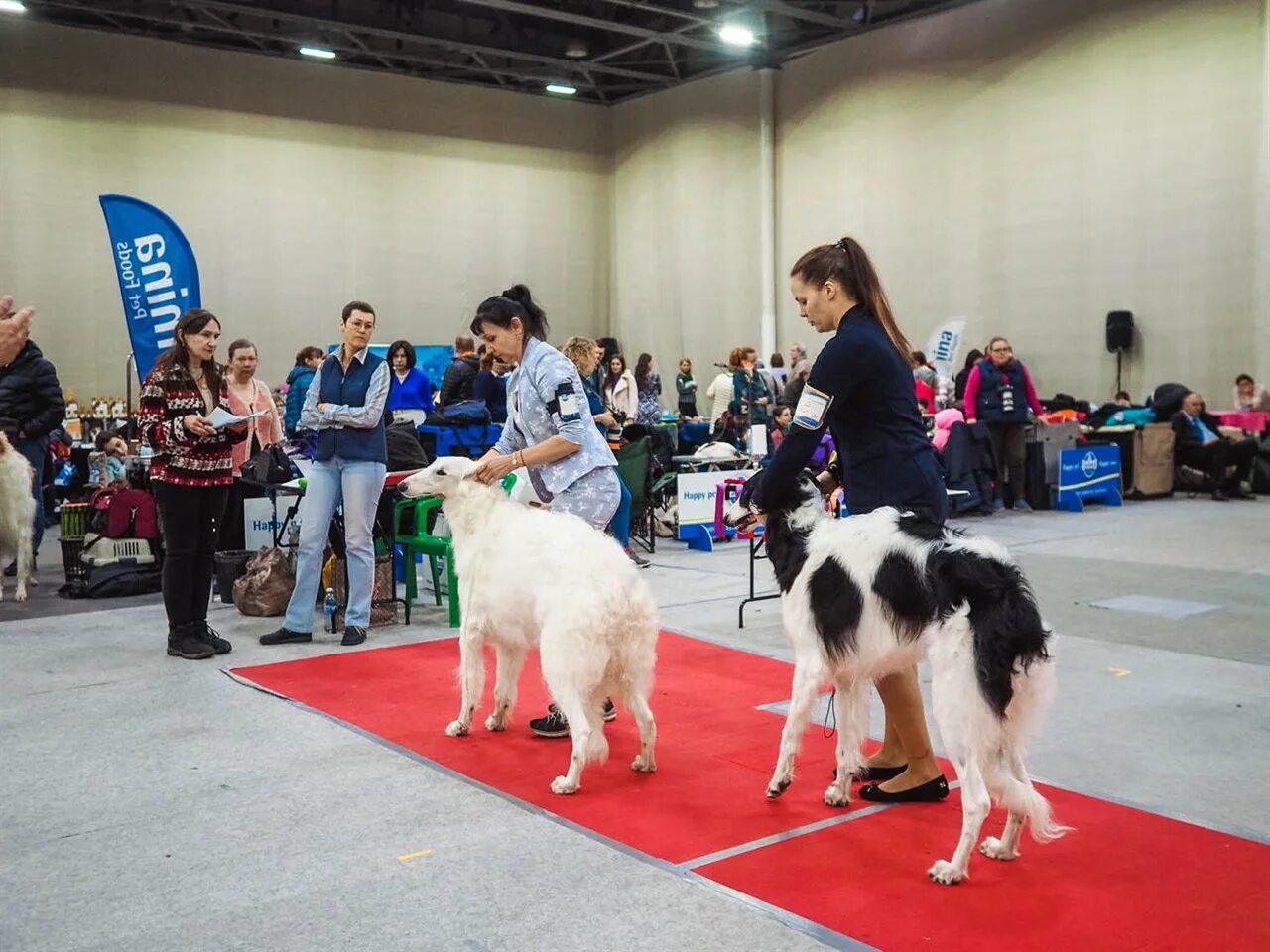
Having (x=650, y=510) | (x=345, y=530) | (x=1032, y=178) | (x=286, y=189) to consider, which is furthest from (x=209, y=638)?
(x=286, y=189)

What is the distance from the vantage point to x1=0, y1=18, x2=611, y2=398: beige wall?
1625 centimetres

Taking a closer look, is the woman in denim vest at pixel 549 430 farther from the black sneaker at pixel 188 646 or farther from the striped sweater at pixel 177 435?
the black sneaker at pixel 188 646

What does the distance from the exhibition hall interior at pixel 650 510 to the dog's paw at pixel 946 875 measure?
3 cm

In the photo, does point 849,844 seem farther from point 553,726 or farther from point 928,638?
point 553,726

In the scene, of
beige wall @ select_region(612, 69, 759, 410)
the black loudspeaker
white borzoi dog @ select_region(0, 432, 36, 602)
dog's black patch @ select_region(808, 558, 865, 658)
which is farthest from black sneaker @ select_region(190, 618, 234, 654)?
beige wall @ select_region(612, 69, 759, 410)

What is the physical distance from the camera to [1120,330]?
48.3ft

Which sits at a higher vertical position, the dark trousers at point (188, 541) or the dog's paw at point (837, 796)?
the dark trousers at point (188, 541)

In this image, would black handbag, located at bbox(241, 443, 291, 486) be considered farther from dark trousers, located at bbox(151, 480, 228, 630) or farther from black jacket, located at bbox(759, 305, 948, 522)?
black jacket, located at bbox(759, 305, 948, 522)

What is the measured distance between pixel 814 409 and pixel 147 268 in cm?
736

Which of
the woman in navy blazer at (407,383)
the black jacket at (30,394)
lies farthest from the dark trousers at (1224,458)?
the black jacket at (30,394)

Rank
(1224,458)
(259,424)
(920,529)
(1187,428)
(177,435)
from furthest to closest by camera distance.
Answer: (1187,428) < (1224,458) < (259,424) < (177,435) < (920,529)

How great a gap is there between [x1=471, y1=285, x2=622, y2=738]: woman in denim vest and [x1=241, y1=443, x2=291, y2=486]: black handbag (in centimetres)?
251

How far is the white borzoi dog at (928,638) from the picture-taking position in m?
2.87

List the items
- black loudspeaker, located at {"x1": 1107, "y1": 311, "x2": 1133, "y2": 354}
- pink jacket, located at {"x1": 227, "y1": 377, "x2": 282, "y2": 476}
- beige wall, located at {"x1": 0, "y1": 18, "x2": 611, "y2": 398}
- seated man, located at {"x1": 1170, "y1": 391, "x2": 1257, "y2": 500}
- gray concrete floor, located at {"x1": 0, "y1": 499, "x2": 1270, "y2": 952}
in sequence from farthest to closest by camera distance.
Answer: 1. beige wall, located at {"x1": 0, "y1": 18, "x2": 611, "y2": 398}
2. black loudspeaker, located at {"x1": 1107, "y1": 311, "x2": 1133, "y2": 354}
3. seated man, located at {"x1": 1170, "y1": 391, "x2": 1257, "y2": 500}
4. pink jacket, located at {"x1": 227, "y1": 377, "x2": 282, "y2": 476}
5. gray concrete floor, located at {"x1": 0, "y1": 499, "x2": 1270, "y2": 952}
